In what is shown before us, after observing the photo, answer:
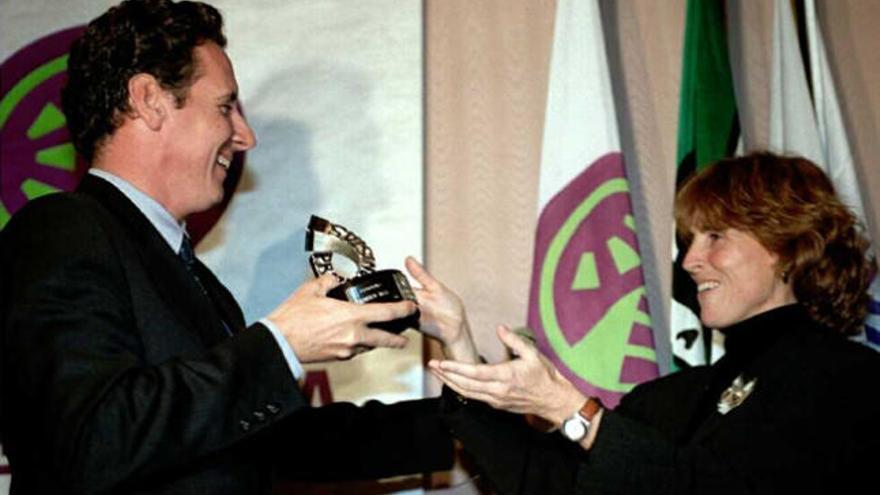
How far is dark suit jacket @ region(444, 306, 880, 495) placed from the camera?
194 centimetres

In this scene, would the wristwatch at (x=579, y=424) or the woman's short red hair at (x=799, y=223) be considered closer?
the wristwatch at (x=579, y=424)

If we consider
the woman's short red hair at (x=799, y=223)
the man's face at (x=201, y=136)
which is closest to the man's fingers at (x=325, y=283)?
the man's face at (x=201, y=136)

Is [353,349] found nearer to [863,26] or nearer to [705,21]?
[705,21]

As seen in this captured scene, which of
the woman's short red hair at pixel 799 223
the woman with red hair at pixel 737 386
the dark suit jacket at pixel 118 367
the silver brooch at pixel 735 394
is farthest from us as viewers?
the woman's short red hair at pixel 799 223

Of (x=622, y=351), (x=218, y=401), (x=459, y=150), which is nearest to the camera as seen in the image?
(x=218, y=401)

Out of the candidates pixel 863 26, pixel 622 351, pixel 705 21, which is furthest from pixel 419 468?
pixel 863 26

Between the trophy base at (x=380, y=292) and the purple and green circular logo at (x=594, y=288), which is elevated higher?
the trophy base at (x=380, y=292)

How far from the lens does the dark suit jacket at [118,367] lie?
154 centimetres

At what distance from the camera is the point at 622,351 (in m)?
2.62

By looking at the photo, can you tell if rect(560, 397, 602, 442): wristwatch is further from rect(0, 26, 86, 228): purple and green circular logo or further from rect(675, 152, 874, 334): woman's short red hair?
rect(0, 26, 86, 228): purple and green circular logo

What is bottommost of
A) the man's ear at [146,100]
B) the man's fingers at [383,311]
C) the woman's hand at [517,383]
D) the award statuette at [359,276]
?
the woman's hand at [517,383]

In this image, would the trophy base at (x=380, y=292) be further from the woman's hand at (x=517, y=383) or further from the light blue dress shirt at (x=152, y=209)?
the light blue dress shirt at (x=152, y=209)

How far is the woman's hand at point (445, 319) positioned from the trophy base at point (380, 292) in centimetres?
38

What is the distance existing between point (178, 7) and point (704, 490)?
3.76ft
